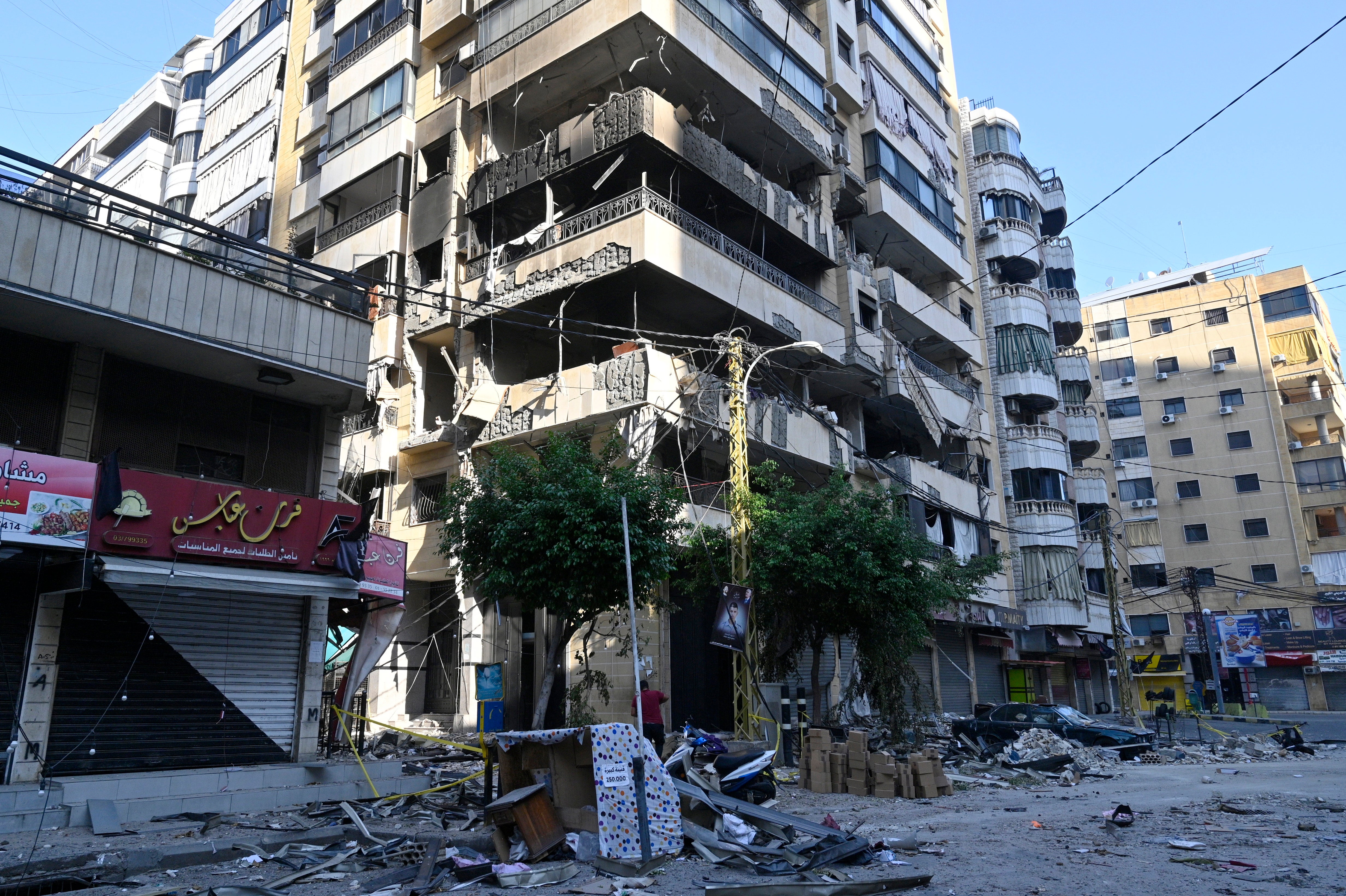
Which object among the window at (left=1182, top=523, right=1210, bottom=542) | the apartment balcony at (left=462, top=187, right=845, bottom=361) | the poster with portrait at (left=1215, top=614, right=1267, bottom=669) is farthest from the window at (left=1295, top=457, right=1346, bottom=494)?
the apartment balcony at (left=462, top=187, right=845, bottom=361)

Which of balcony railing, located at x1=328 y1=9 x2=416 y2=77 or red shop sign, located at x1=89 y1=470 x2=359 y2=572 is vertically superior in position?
balcony railing, located at x1=328 y1=9 x2=416 y2=77

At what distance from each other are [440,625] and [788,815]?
17740 millimetres

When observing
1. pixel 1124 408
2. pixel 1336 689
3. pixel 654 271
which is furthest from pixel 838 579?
pixel 1124 408

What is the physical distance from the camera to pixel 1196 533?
2226 inches

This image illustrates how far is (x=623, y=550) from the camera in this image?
53.4ft

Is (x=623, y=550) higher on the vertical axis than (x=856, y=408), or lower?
lower

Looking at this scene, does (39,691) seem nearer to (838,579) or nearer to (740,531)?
(740,531)

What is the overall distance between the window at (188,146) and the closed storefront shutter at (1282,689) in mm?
60784

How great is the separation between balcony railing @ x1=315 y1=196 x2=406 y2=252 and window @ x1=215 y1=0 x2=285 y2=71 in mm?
12435

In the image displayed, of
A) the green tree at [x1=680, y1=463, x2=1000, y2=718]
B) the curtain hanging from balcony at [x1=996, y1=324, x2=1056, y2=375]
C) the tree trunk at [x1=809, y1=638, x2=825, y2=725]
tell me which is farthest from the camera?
the curtain hanging from balcony at [x1=996, y1=324, x2=1056, y2=375]

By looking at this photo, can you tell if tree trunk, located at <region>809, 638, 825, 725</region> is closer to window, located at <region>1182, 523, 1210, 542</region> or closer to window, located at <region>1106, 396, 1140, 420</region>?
window, located at <region>1182, 523, 1210, 542</region>

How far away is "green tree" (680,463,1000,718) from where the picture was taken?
18.4 m

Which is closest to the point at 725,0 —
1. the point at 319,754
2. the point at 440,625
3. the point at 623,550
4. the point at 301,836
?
the point at 623,550

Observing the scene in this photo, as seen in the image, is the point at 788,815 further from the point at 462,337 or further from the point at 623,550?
the point at 462,337
